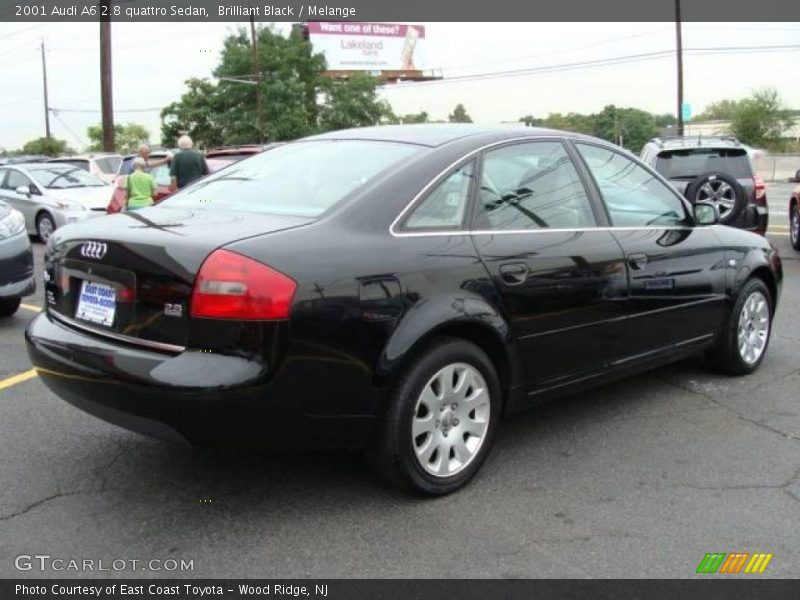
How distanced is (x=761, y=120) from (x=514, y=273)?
56.7 metres

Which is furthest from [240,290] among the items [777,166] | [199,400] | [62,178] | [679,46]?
[777,166]

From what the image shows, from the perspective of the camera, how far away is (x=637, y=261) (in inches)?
169

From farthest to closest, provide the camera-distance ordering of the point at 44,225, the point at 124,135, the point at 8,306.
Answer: the point at 124,135 < the point at 44,225 < the point at 8,306

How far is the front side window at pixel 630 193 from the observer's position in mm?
4340

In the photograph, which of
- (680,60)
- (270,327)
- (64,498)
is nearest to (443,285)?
(270,327)

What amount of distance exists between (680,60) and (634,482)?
35.2 meters

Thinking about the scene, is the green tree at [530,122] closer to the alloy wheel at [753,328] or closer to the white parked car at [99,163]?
the alloy wheel at [753,328]

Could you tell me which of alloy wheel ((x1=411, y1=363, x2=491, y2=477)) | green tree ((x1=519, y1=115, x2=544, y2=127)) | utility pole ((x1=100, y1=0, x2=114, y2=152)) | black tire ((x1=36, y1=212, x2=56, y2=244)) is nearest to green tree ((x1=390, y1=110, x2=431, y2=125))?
green tree ((x1=519, y1=115, x2=544, y2=127))

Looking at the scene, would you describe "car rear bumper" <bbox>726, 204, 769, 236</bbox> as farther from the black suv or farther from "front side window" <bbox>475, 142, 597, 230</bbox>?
"front side window" <bbox>475, 142, 597, 230</bbox>

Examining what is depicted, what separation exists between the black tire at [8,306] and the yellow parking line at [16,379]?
2139 millimetres

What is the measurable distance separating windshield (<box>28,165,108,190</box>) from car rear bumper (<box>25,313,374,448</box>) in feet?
41.1

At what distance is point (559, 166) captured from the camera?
418cm

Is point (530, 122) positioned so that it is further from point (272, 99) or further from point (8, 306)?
point (272, 99)

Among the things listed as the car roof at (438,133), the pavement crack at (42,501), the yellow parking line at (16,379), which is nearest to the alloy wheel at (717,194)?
the car roof at (438,133)
